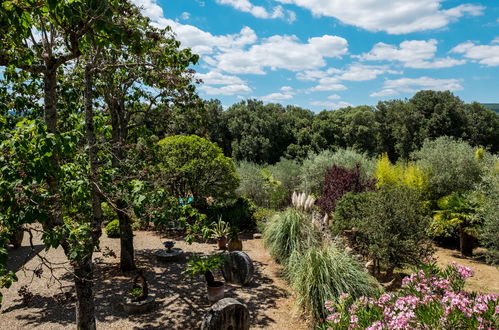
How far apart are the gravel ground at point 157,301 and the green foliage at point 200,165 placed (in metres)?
4.31

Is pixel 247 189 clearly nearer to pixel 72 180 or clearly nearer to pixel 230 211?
pixel 230 211

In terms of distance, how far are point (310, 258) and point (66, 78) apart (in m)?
6.68

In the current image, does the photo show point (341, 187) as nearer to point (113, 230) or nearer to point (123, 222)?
point (123, 222)

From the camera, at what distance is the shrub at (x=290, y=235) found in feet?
29.2

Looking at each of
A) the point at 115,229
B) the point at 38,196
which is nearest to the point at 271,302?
the point at 38,196

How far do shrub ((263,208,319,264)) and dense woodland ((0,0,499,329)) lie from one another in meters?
0.08

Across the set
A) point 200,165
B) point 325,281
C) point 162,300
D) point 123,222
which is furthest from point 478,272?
point 123,222

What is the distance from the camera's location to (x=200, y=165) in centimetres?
1311

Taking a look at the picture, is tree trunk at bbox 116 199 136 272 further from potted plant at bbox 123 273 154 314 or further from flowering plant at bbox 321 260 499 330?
flowering plant at bbox 321 260 499 330

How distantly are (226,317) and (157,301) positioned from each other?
2.39 m

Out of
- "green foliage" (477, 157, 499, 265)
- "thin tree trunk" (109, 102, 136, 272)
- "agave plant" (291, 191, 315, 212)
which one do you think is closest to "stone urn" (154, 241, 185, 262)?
"thin tree trunk" (109, 102, 136, 272)

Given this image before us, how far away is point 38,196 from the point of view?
2.89 meters

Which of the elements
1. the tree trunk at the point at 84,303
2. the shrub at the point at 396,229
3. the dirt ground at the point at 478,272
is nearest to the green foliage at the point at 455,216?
the dirt ground at the point at 478,272

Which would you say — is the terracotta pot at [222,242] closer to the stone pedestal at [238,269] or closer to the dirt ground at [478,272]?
the stone pedestal at [238,269]
